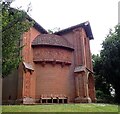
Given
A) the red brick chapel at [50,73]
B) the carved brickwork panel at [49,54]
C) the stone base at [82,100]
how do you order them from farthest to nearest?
the carved brickwork panel at [49,54] → the stone base at [82,100] → the red brick chapel at [50,73]

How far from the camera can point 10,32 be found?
14984 millimetres

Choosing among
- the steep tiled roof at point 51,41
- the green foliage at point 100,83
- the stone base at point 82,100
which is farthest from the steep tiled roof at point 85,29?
the stone base at point 82,100

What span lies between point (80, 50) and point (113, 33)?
1002 cm

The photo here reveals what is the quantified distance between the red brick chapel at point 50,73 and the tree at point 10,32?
879cm

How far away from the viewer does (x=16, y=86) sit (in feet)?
79.7

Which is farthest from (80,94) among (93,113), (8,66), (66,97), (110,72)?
(8,66)

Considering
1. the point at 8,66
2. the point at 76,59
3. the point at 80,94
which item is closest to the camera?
the point at 8,66

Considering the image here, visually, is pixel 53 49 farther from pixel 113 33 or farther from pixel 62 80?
pixel 113 33

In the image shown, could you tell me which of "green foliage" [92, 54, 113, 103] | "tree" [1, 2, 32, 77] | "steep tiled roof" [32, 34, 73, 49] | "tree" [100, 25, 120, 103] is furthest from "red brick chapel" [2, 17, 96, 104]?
"green foliage" [92, 54, 113, 103]

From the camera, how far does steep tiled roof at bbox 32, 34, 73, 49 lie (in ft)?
91.7

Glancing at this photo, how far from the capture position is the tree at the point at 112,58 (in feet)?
107

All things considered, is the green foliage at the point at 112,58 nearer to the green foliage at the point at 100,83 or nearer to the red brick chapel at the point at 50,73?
the green foliage at the point at 100,83

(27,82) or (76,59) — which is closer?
(27,82)

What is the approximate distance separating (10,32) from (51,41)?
45.3 feet
